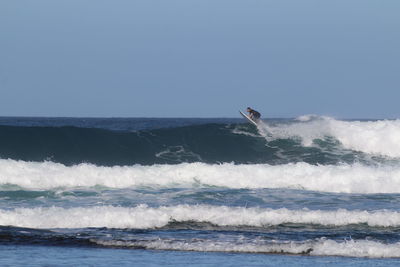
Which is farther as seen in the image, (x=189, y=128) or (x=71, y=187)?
(x=189, y=128)

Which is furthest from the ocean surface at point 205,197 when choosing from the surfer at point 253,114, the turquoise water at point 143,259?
the surfer at point 253,114

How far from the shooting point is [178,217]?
16.0 meters

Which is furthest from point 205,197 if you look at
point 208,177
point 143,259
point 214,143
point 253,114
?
point 253,114

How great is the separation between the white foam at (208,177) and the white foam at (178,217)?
542 cm

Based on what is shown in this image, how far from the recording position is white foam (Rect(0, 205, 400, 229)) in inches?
610

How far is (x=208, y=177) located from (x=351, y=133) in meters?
9.85

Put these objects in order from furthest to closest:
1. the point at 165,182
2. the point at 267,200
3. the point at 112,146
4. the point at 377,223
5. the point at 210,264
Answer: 1. the point at 112,146
2. the point at 165,182
3. the point at 267,200
4. the point at 377,223
5. the point at 210,264

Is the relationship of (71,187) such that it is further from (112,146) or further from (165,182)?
(112,146)

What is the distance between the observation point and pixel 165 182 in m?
22.8

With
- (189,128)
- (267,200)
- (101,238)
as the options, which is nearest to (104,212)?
(101,238)

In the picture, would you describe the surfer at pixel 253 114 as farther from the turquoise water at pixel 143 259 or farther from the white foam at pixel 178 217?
the turquoise water at pixel 143 259

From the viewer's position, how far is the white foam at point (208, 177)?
21.9 m

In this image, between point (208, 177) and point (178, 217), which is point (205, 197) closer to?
point (178, 217)

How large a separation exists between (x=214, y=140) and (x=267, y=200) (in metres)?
12.6
